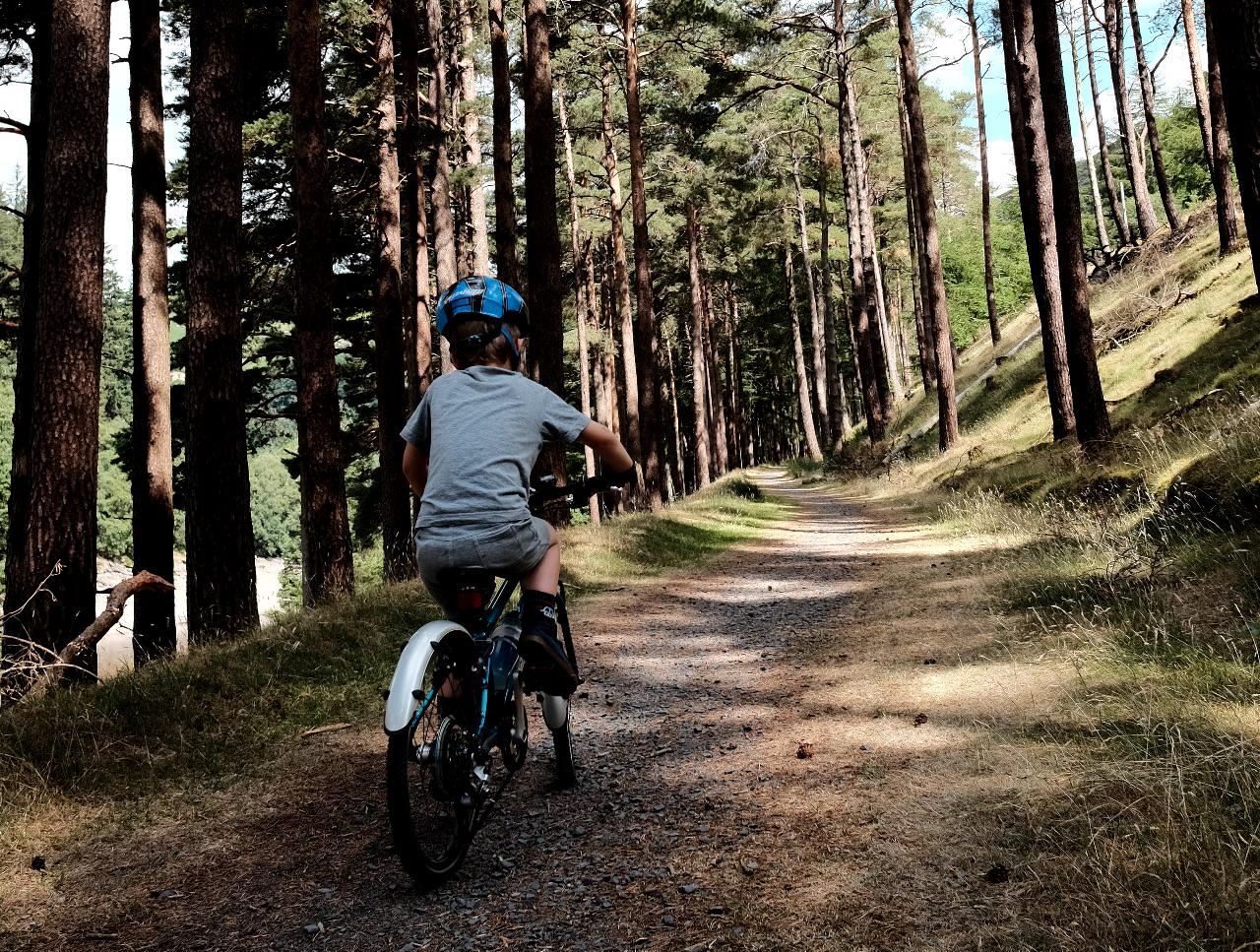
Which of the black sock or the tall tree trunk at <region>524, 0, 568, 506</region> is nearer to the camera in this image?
the black sock

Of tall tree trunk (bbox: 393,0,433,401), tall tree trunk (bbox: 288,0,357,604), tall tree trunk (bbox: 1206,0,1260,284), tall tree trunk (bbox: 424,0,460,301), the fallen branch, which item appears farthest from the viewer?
tall tree trunk (bbox: 424,0,460,301)

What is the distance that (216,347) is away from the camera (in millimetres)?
8523

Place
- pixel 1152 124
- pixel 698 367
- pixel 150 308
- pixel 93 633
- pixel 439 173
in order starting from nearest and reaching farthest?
pixel 93 633, pixel 150 308, pixel 439 173, pixel 1152 124, pixel 698 367

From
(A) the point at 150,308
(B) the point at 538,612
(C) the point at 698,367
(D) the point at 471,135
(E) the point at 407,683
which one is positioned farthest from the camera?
(C) the point at 698,367

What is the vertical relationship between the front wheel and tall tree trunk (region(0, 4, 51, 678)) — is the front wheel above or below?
below

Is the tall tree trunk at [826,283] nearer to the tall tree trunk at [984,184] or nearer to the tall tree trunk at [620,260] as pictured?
the tall tree trunk at [984,184]

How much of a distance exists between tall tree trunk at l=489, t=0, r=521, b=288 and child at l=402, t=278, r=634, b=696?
10.1 m

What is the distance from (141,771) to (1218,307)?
58.0 feet

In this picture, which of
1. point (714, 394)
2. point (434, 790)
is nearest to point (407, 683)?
point (434, 790)

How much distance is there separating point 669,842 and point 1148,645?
2.97 metres

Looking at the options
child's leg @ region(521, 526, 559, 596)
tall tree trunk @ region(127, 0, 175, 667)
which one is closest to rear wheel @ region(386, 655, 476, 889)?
child's leg @ region(521, 526, 559, 596)

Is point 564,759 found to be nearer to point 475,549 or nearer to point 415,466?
point 475,549

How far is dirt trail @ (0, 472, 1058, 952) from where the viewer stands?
9.67 ft

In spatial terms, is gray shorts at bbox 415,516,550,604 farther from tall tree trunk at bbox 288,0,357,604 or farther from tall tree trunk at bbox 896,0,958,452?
tall tree trunk at bbox 896,0,958,452
